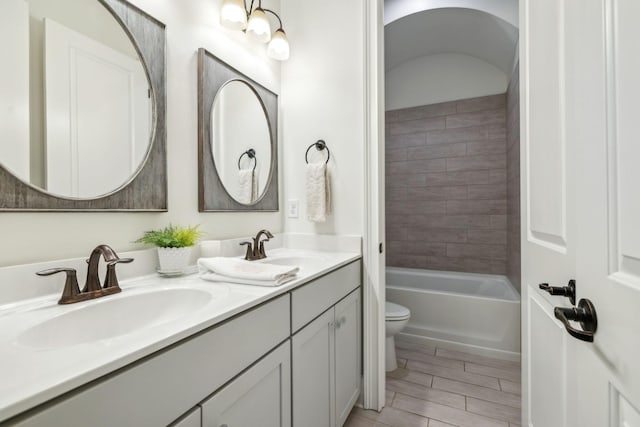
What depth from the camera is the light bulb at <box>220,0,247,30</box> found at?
55.2 inches

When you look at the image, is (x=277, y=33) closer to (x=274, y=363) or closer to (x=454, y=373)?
(x=274, y=363)

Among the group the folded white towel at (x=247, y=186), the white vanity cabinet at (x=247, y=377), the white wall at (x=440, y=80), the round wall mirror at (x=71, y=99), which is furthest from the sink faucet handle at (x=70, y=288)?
the white wall at (x=440, y=80)

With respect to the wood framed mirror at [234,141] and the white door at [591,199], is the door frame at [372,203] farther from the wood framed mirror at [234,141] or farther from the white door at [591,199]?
the white door at [591,199]

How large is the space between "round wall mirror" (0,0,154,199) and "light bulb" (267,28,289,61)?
32.7 inches

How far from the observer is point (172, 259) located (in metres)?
1.07

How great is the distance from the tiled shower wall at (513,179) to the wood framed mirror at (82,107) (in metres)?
2.47

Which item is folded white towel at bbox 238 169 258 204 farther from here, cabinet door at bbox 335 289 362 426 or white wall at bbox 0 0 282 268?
cabinet door at bbox 335 289 362 426

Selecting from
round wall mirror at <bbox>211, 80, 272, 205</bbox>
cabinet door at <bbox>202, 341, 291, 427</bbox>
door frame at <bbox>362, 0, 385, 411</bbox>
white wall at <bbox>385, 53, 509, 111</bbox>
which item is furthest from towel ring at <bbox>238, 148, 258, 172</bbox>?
white wall at <bbox>385, 53, 509, 111</bbox>

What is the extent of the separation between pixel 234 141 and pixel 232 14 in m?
0.60

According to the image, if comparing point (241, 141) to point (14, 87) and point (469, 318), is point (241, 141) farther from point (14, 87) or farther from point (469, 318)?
point (469, 318)

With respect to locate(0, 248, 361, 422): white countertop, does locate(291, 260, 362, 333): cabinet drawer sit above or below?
below

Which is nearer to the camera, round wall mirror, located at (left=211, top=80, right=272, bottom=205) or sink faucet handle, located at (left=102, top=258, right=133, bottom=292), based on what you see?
sink faucet handle, located at (left=102, top=258, right=133, bottom=292)

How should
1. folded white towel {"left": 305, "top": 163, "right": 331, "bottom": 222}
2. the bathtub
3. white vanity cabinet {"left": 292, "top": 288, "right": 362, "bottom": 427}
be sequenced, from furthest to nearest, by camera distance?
the bathtub → folded white towel {"left": 305, "top": 163, "right": 331, "bottom": 222} → white vanity cabinet {"left": 292, "top": 288, "right": 362, "bottom": 427}

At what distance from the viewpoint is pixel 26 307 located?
0.75 m
